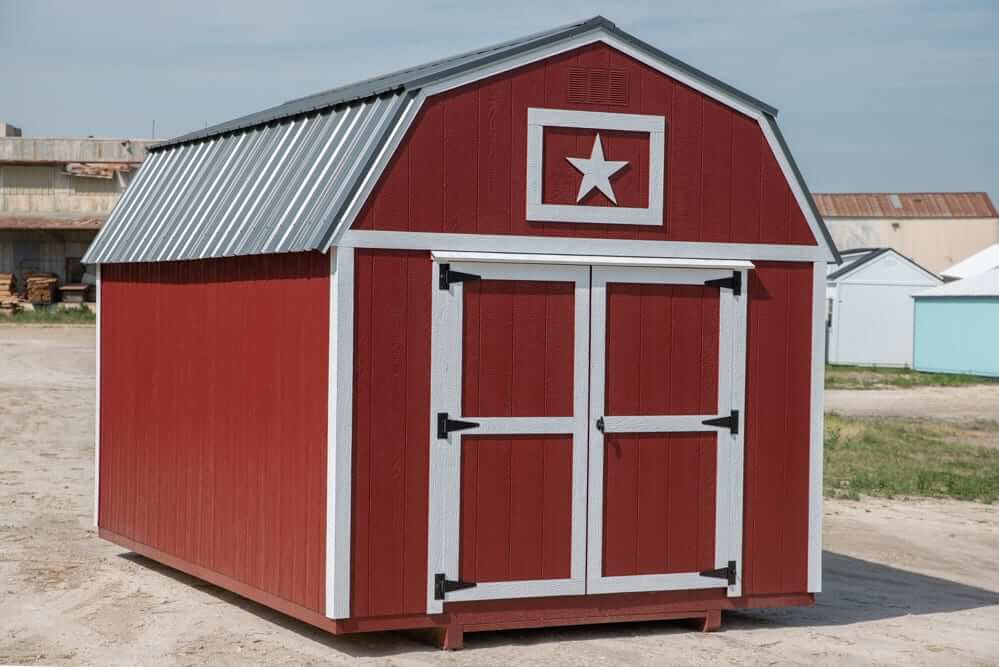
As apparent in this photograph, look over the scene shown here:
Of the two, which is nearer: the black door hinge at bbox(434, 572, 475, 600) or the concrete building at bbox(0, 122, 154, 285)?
the black door hinge at bbox(434, 572, 475, 600)

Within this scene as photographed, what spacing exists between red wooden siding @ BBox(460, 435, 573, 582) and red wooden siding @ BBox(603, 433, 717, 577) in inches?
11.1

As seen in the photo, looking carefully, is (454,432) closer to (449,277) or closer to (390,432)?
(390,432)

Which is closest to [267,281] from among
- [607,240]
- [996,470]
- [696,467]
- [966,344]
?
[607,240]

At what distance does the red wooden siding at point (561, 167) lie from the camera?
27.7 feet

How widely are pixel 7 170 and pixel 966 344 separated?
97.4ft

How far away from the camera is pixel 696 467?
907 cm

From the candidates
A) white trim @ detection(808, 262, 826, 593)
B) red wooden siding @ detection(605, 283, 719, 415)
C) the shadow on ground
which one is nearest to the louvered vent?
red wooden siding @ detection(605, 283, 719, 415)

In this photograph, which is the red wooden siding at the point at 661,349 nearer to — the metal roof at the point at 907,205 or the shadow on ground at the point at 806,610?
the shadow on ground at the point at 806,610

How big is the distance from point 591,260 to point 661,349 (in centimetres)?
71

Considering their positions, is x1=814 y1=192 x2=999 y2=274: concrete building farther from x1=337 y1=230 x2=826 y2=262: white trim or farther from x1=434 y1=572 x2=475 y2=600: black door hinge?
x1=434 y1=572 x2=475 y2=600: black door hinge

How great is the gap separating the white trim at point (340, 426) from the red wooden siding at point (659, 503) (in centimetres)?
160

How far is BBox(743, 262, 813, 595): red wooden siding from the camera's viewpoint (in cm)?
923

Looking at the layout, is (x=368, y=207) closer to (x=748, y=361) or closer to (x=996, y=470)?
(x=748, y=361)

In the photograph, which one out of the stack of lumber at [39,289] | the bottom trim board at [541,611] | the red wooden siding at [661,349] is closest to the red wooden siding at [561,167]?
the red wooden siding at [661,349]
